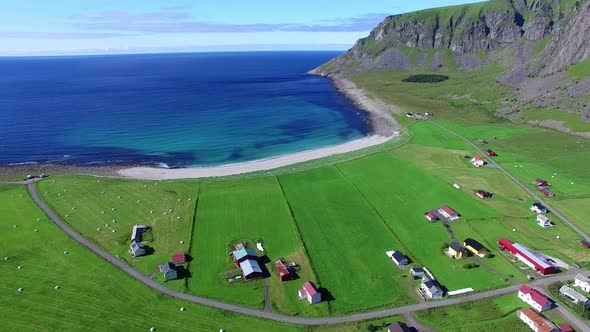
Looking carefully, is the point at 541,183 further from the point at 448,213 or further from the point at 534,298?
the point at 534,298

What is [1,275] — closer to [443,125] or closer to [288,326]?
[288,326]

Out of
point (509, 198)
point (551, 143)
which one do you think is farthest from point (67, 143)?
point (551, 143)

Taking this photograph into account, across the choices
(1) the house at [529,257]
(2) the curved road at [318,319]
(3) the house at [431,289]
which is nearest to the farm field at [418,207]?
(2) the curved road at [318,319]

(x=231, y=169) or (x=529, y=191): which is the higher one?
(x=529, y=191)

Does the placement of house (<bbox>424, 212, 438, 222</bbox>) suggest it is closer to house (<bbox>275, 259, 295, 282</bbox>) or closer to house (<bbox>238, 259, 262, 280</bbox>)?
house (<bbox>275, 259, 295, 282</bbox>)

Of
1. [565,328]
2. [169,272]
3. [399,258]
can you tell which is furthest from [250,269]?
[565,328]

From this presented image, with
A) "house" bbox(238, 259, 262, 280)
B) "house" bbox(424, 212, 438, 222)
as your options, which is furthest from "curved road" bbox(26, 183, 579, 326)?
"house" bbox(424, 212, 438, 222)

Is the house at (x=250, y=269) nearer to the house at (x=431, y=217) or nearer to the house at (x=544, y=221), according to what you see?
the house at (x=431, y=217)
